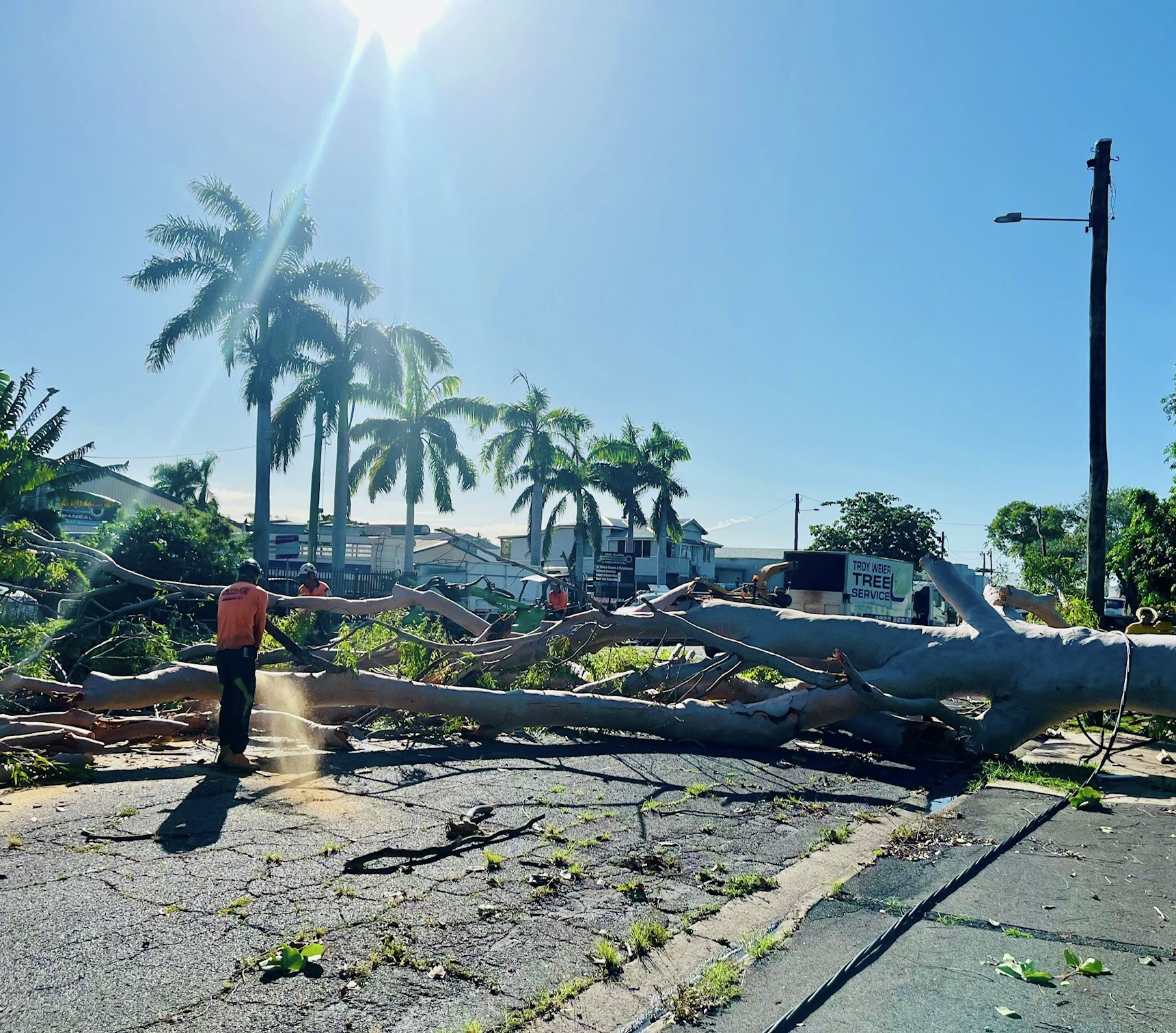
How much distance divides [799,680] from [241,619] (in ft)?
16.1

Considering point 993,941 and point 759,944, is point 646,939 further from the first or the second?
point 993,941

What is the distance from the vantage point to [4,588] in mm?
9125

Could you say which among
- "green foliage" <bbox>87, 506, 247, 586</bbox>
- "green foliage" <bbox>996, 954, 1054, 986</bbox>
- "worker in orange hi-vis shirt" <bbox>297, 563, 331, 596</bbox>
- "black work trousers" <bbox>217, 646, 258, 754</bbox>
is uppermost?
"green foliage" <bbox>87, 506, 247, 586</bbox>

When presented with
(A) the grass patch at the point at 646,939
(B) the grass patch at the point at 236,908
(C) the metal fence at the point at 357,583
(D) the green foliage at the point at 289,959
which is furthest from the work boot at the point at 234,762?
(C) the metal fence at the point at 357,583

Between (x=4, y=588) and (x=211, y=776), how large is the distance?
4.29 metres

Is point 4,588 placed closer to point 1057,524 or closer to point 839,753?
point 839,753

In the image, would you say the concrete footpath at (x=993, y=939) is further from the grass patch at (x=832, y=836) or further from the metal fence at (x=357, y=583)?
the metal fence at (x=357, y=583)

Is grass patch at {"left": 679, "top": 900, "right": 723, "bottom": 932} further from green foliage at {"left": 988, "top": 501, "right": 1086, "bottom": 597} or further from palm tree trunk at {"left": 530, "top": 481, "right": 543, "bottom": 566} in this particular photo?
green foliage at {"left": 988, "top": 501, "right": 1086, "bottom": 597}

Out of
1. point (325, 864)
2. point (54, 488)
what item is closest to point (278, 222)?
point (54, 488)

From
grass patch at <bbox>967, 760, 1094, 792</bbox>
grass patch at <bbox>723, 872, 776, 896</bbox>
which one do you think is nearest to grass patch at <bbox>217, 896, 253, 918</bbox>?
grass patch at <bbox>723, 872, 776, 896</bbox>

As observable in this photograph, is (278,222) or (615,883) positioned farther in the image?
(278,222)

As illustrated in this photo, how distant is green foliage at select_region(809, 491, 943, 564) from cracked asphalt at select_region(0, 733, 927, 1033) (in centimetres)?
4780

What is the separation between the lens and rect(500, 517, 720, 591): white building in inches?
2328

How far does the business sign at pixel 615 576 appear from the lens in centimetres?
3838
